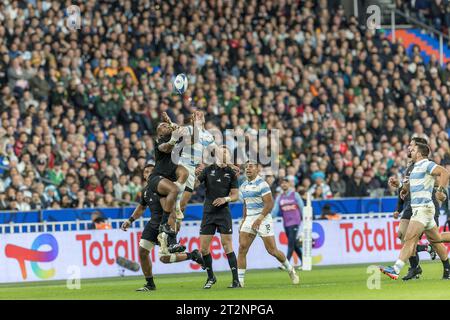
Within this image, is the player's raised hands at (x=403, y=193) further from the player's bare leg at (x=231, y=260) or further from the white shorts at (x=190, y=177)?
the white shorts at (x=190, y=177)

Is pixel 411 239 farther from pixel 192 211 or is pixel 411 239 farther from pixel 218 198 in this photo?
pixel 192 211

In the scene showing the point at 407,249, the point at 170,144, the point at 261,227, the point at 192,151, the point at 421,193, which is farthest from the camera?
the point at 192,151

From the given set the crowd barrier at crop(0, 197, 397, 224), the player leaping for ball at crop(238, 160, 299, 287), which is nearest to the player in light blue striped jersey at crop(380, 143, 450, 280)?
the player leaping for ball at crop(238, 160, 299, 287)

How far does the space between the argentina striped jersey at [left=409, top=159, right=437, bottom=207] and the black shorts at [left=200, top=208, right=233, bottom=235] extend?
11.7ft

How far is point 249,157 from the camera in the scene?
33406mm

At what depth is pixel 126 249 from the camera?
28844 mm

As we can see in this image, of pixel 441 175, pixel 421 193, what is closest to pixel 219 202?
pixel 421 193

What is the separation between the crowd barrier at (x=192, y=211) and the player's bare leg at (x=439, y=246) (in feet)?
27.1

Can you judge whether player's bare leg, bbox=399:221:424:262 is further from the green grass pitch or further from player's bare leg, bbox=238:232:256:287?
player's bare leg, bbox=238:232:256:287

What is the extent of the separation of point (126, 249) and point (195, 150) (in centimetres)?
416

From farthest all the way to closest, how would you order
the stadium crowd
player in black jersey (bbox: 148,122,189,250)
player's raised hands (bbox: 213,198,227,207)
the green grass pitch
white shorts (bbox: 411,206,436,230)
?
the stadium crowd, player's raised hands (bbox: 213,198,227,207), player in black jersey (bbox: 148,122,189,250), white shorts (bbox: 411,206,436,230), the green grass pitch

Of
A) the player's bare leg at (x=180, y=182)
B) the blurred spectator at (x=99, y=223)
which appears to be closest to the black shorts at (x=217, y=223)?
the player's bare leg at (x=180, y=182)

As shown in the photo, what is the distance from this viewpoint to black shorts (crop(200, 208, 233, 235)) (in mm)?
23734

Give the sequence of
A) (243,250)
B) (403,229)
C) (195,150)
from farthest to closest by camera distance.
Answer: (195,150) → (403,229) → (243,250)
